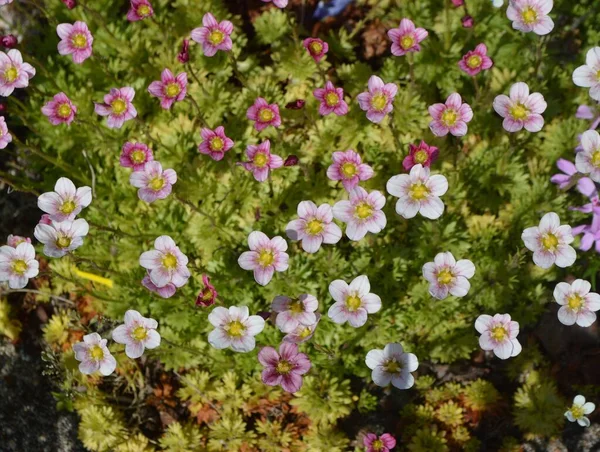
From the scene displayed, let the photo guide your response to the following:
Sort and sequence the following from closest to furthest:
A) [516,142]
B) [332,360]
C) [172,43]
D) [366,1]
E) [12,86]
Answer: [12,86], [332,360], [516,142], [172,43], [366,1]

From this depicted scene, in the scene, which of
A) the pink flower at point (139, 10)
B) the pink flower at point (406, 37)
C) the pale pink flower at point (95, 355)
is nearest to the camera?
the pale pink flower at point (95, 355)

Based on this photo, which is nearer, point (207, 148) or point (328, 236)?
point (328, 236)

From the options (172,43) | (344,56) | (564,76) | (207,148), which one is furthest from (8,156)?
(564,76)

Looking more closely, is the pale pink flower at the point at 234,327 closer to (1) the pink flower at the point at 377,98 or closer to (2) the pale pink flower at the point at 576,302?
(1) the pink flower at the point at 377,98

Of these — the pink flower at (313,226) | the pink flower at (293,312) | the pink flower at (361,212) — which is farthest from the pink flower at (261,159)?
the pink flower at (293,312)

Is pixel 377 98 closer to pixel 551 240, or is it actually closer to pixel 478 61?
pixel 478 61

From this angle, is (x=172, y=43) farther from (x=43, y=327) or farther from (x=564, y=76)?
(x=564, y=76)

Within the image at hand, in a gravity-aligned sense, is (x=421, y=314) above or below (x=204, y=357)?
above

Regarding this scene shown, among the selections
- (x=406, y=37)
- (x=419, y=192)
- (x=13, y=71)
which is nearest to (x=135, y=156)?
(x=13, y=71)
